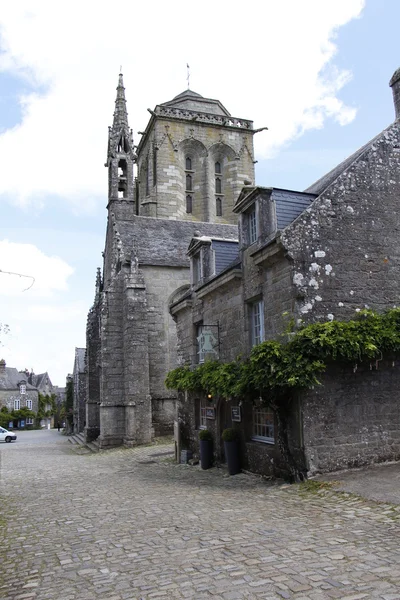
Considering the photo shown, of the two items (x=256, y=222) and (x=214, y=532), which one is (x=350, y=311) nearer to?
(x=256, y=222)

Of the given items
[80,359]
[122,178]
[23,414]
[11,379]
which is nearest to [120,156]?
[122,178]

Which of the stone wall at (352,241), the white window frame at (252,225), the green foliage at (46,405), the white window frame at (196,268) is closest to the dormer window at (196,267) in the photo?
the white window frame at (196,268)


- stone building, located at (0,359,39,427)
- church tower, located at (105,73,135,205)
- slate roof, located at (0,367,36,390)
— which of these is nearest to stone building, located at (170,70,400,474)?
church tower, located at (105,73,135,205)

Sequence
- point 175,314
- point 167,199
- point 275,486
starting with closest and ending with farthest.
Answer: point 275,486, point 175,314, point 167,199

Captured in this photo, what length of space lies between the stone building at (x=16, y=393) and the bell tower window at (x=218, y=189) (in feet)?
124

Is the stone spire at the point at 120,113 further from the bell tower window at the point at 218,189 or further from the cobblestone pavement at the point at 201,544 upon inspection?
the cobblestone pavement at the point at 201,544

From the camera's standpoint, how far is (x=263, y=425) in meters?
10.8

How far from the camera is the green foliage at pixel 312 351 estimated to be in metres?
8.80

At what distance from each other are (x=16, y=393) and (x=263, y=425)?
56.4 m

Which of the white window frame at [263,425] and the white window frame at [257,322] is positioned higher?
the white window frame at [257,322]

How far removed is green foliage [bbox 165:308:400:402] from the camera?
8.80 metres

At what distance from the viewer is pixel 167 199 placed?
31.7 meters

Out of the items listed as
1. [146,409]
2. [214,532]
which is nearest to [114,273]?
[146,409]

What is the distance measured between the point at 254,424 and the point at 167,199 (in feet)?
74.3
